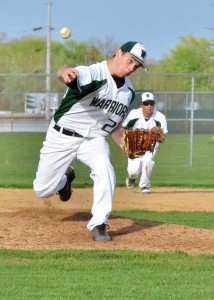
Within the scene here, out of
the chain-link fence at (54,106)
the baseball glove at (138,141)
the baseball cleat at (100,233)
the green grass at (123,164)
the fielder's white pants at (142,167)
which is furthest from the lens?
the chain-link fence at (54,106)

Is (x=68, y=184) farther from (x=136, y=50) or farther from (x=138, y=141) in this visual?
(x=136, y=50)

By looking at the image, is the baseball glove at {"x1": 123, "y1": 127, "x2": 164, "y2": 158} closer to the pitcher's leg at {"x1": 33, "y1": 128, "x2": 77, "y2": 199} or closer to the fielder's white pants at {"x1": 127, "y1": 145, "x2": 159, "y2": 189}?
the pitcher's leg at {"x1": 33, "y1": 128, "x2": 77, "y2": 199}

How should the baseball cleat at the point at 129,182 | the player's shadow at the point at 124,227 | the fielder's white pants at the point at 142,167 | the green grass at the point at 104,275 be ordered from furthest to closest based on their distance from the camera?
the baseball cleat at the point at 129,182, the fielder's white pants at the point at 142,167, the player's shadow at the point at 124,227, the green grass at the point at 104,275

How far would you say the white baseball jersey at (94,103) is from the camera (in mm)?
7934

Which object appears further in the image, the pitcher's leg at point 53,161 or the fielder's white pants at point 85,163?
the pitcher's leg at point 53,161

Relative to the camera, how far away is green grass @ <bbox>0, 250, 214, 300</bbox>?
6000mm

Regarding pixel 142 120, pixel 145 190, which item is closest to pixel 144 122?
pixel 142 120

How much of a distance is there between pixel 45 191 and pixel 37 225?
44cm

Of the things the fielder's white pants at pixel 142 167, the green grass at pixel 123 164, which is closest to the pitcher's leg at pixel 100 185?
the fielder's white pants at pixel 142 167

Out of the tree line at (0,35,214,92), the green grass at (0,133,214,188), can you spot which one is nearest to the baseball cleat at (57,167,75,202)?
the green grass at (0,133,214,188)

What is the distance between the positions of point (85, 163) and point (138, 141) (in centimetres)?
64

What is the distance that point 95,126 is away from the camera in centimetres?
846

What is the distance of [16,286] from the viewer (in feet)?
20.4

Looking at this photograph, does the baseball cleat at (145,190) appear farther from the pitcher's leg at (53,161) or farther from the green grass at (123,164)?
the pitcher's leg at (53,161)
